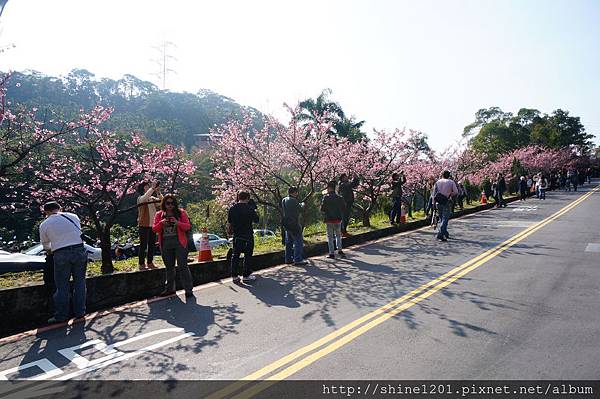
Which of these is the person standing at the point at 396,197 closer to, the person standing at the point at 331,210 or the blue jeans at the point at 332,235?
the blue jeans at the point at 332,235

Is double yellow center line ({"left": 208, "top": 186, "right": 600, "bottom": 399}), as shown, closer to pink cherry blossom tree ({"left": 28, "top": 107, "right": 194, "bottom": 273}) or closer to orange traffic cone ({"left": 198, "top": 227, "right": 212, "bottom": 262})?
orange traffic cone ({"left": 198, "top": 227, "right": 212, "bottom": 262})

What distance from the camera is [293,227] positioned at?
1045 centimetres

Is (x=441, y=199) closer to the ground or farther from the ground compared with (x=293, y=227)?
farther from the ground

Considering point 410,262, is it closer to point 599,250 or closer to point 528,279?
point 528,279

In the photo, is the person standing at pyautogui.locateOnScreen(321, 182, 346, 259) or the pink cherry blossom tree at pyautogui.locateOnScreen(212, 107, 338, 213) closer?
the person standing at pyautogui.locateOnScreen(321, 182, 346, 259)

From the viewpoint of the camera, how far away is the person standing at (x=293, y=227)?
412 inches

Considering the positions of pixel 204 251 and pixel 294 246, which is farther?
pixel 294 246

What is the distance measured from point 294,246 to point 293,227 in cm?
53

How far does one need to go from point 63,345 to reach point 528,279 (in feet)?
23.6

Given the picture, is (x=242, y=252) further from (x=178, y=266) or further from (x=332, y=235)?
(x=332, y=235)

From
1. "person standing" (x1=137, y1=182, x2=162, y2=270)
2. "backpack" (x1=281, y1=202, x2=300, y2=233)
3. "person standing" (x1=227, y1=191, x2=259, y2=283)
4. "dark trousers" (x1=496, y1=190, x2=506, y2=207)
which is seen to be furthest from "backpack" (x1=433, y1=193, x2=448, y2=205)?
"dark trousers" (x1=496, y1=190, x2=506, y2=207)

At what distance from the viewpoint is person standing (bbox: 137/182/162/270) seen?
28.8 feet

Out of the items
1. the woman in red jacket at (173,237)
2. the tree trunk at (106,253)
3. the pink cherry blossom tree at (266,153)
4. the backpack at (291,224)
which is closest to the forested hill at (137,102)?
the pink cherry blossom tree at (266,153)

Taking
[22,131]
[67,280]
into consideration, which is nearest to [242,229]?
[67,280]
